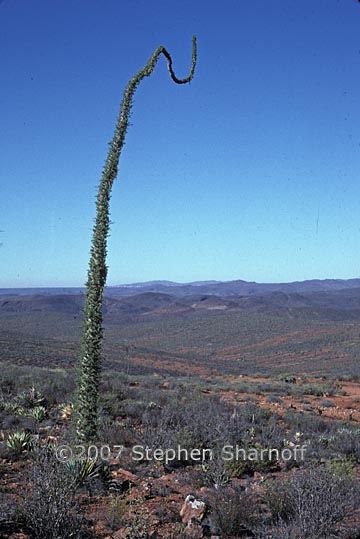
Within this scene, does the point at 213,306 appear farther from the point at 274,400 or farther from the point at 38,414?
the point at 38,414

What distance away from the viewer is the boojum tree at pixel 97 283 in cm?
599

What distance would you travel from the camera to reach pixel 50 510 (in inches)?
164

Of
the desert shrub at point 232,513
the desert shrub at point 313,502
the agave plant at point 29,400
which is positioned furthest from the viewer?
the agave plant at point 29,400

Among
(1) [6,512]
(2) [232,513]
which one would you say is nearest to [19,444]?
(1) [6,512]

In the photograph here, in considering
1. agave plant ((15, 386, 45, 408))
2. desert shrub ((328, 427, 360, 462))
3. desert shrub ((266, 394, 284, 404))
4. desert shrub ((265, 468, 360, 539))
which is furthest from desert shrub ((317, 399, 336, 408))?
desert shrub ((265, 468, 360, 539))

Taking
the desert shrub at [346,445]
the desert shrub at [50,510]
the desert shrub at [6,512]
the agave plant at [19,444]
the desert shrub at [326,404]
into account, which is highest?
the desert shrub at [50,510]

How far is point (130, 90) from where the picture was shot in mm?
6199

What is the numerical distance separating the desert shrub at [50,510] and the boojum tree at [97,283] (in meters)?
1.70

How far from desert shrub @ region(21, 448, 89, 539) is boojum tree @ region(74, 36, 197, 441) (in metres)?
1.70

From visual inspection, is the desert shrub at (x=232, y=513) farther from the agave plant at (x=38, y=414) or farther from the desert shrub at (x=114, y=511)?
the agave plant at (x=38, y=414)

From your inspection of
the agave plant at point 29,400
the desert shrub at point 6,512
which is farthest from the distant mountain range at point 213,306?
the desert shrub at point 6,512

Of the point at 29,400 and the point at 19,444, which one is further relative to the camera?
the point at 29,400

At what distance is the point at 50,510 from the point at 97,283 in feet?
8.91

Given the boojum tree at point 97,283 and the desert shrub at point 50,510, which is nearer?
the desert shrub at point 50,510
